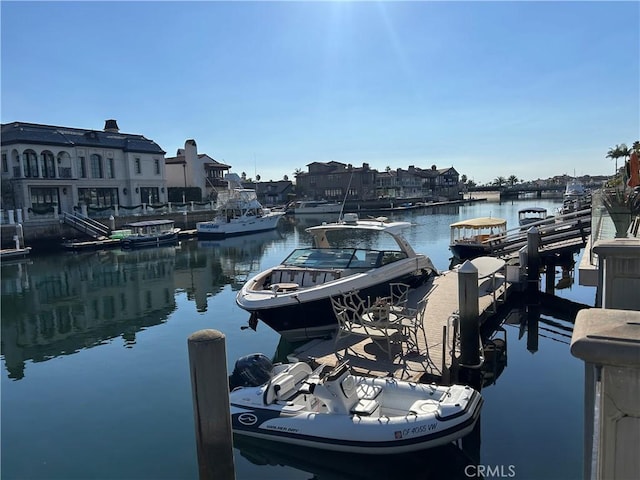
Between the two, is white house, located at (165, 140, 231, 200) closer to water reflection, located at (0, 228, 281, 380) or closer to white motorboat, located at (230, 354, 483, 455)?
water reflection, located at (0, 228, 281, 380)

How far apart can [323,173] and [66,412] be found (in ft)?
307

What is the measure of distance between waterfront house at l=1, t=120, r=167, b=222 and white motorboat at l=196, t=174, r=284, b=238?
8.48 m

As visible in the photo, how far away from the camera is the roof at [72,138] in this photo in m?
41.5

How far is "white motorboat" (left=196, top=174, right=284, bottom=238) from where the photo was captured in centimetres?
4566

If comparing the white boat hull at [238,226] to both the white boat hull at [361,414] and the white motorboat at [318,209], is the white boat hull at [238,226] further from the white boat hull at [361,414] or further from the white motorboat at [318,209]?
the white boat hull at [361,414]

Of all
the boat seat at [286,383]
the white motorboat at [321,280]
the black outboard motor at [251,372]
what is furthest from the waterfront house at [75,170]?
the boat seat at [286,383]

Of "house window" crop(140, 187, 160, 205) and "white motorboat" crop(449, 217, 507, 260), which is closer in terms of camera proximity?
"white motorboat" crop(449, 217, 507, 260)

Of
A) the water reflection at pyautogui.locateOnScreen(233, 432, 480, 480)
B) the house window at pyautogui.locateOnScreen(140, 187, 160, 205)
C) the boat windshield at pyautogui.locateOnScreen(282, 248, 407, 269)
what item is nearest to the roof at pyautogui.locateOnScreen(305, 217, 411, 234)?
the boat windshield at pyautogui.locateOnScreen(282, 248, 407, 269)

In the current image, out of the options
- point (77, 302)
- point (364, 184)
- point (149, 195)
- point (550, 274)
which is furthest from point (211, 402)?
point (364, 184)

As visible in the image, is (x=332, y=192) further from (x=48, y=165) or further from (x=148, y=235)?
(x=148, y=235)

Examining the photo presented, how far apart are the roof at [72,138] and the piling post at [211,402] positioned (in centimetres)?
4414

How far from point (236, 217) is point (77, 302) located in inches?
1170

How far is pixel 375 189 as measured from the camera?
10044 cm

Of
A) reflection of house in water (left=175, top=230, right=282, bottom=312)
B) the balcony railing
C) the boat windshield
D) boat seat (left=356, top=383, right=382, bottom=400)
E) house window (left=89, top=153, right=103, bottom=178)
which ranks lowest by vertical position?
reflection of house in water (left=175, top=230, right=282, bottom=312)
